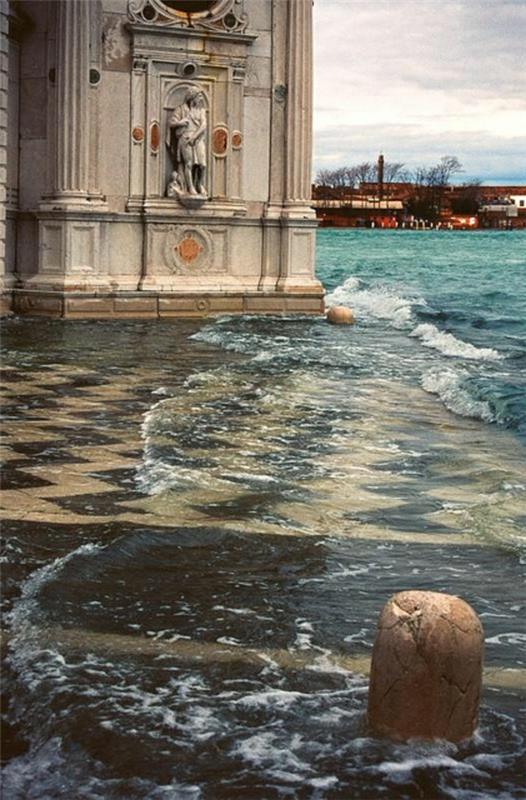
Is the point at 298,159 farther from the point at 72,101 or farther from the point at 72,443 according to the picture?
the point at 72,443

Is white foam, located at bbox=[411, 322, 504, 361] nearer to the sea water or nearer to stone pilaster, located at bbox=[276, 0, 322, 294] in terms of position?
stone pilaster, located at bbox=[276, 0, 322, 294]

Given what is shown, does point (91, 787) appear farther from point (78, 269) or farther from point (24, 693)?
point (78, 269)

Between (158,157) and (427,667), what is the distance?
64.5ft

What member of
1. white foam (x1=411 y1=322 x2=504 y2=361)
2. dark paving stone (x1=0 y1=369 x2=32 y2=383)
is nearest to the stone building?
white foam (x1=411 y1=322 x2=504 y2=361)

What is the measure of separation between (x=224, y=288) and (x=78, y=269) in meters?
2.76

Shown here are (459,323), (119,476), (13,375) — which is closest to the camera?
(119,476)

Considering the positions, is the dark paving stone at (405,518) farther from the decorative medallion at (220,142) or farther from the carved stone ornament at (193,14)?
the carved stone ornament at (193,14)

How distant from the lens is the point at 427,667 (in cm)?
455

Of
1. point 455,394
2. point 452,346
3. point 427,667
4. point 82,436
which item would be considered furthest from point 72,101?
point 427,667

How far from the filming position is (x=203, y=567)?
272 inches

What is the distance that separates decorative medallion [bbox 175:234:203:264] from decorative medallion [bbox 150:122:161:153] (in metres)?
1.58

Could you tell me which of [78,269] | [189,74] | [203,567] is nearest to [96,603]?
[203,567]

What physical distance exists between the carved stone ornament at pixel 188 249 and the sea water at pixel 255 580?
880 centimetres

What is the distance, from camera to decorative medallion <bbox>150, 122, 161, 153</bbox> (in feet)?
76.3
